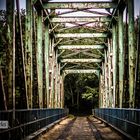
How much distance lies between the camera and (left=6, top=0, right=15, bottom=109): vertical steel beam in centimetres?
888

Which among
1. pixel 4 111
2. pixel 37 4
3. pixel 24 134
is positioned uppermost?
pixel 37 4

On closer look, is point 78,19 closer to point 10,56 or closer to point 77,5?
point 77,5

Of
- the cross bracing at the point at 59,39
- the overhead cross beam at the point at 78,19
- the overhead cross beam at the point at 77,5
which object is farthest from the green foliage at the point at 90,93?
the overhead cross beam at the point at 77,5

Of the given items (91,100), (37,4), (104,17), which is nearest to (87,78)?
(91,100)

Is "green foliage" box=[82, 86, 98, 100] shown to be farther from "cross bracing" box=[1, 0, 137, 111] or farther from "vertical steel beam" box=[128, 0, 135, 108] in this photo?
"vertical steel beam" box=[128, 0, 135, 108]

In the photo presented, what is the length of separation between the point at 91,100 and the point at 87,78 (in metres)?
3.37

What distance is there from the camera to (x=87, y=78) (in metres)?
50.6

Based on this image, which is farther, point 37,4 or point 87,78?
point 87,78

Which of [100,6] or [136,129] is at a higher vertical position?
[100,6]

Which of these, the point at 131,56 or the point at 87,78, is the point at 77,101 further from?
the point at 131,56

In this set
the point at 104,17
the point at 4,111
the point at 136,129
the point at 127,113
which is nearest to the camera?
the point at 4,111

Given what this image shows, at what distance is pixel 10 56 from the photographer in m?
9.16

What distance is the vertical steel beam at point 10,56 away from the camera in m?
8.88

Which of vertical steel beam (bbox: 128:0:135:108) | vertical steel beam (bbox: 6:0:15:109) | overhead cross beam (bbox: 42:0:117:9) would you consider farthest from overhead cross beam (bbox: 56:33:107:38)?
vertical steel beam (bbox: 6:0:15:109)
